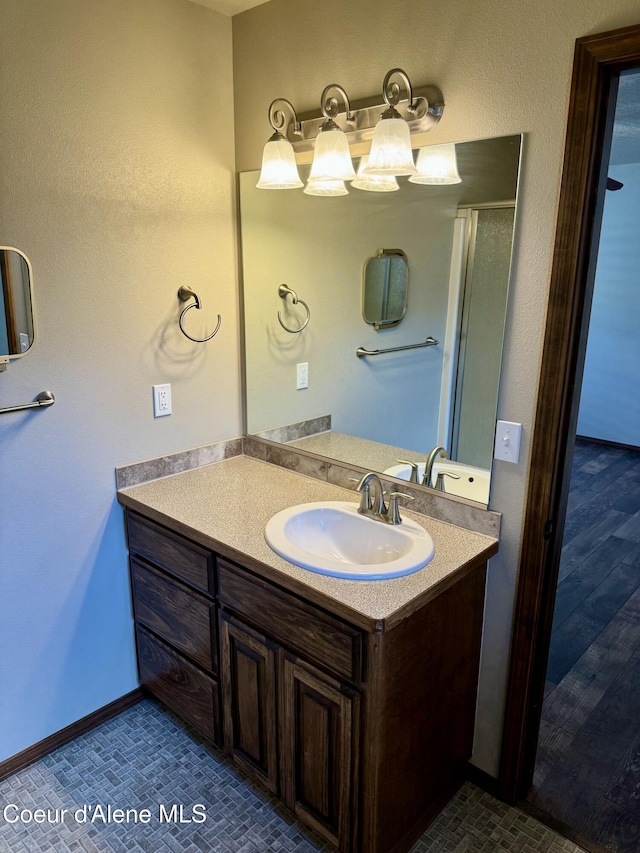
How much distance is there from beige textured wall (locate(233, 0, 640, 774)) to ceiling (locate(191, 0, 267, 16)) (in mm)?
32

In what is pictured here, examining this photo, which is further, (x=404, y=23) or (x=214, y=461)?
(x=214, y=461)

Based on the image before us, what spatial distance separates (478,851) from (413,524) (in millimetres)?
912

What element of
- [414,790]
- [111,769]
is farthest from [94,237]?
[414,790]

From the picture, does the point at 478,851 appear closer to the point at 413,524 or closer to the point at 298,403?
the point at 413,524

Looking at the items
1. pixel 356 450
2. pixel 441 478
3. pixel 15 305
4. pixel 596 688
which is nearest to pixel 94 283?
pixel 15 305

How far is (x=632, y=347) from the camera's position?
204 inches

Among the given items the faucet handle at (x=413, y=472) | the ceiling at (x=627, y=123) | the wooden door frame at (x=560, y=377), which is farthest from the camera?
the ceiling at (x=627, y=123)

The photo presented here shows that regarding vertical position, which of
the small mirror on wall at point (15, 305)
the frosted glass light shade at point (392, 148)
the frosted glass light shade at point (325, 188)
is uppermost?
the frosted glass light shade at point (392, 148)

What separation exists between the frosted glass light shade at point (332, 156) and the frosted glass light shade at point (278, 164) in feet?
0.37

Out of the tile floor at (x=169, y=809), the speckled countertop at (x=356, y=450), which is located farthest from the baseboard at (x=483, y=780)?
the speckled countertop at (x=356, y=450)

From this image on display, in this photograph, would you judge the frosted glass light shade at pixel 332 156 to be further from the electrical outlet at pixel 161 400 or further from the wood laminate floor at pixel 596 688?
the wood laminate floor at pixel 596 688

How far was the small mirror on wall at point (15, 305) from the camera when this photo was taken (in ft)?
5.40

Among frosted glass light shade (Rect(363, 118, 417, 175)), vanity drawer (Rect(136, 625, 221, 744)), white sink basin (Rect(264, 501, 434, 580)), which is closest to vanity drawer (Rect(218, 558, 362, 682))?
white sink basin (Rect(264, 501, 434, 580))

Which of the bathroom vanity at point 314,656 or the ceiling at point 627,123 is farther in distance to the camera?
the ceiling at point 627,123
